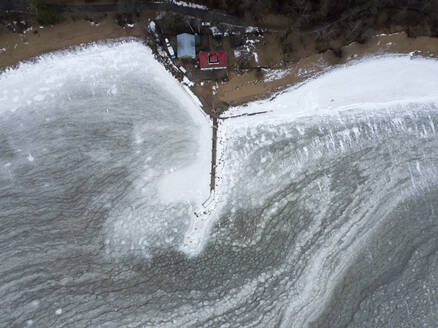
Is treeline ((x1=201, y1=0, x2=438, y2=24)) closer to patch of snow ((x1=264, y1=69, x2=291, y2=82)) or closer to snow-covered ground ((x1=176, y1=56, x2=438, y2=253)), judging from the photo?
snow-covered ground ((x1=176, y1=56, x2=438, y2=253))

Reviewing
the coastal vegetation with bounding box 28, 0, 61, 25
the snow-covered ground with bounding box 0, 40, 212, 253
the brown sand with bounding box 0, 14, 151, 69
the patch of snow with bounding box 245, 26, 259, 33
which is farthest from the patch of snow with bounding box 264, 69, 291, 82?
the coastal vegetation with bounding box 28, 0, 61, 25

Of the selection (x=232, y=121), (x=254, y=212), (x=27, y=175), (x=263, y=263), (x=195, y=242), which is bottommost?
(x=263, y=263)

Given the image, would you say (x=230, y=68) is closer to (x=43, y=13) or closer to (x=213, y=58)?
(x=213, y=58)

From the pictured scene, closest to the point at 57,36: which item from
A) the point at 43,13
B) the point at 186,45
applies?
the point at 43,13

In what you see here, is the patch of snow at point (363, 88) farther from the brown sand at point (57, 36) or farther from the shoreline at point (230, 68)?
the brown sand at point (57, 36)

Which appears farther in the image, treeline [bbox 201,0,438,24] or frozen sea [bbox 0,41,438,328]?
treeline [bbox 201,0,438,24]

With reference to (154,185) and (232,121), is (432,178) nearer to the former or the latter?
(232,121)

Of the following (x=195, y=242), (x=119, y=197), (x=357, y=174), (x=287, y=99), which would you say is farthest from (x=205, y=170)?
(x=357, y=174)
